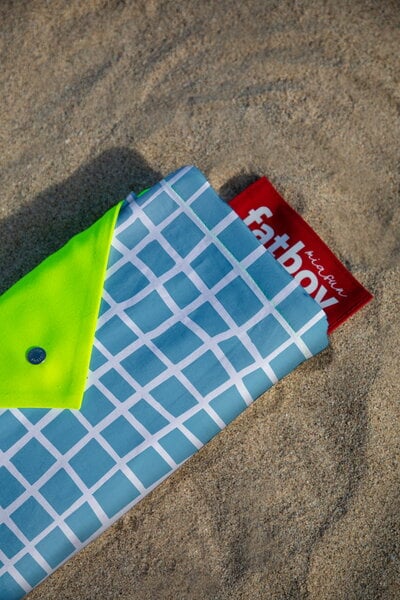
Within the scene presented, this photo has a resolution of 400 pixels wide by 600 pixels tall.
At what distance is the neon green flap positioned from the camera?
1119 millimetres

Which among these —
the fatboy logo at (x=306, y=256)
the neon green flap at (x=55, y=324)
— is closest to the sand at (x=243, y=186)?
the fatboy logo at (x=306, y=256)

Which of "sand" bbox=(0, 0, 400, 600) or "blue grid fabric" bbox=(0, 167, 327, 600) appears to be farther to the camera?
"sand" bbox=(0, 0, 400, 600)

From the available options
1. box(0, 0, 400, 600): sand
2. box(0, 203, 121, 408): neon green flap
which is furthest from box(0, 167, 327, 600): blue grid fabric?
box(0, 0, 400, 600): sand

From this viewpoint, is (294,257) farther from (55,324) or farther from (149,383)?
(55,324)

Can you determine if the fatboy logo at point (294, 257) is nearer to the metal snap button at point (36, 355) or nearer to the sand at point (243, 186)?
the sand at point (243, 186)

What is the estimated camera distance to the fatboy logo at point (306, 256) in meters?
1.27

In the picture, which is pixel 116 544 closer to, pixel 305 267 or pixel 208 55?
pixel 305 267

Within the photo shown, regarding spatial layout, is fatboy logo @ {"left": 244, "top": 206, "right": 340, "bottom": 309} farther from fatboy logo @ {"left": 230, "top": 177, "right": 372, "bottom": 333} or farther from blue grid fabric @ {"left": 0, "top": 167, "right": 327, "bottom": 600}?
blue grid fabric @ {"left": 0, "top": 167, "right": 327, "bottom": 600}

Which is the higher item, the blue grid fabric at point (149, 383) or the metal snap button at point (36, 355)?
the metal snap button at point (36, 355)

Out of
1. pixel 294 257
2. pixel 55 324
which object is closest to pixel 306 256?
pixel 294 257

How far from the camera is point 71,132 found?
143 cm

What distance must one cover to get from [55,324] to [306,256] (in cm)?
55

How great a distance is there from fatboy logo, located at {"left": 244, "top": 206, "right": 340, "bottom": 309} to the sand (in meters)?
0.12

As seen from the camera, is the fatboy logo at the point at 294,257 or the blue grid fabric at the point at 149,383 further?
the fatboy logo at the point at 294,257
